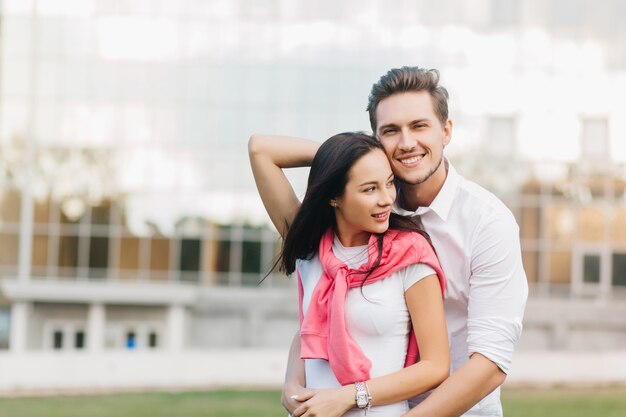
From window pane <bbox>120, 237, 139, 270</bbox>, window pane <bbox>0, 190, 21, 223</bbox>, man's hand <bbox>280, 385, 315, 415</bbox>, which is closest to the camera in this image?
man's hand <bbox>280, 385, 315, 415</bbox>

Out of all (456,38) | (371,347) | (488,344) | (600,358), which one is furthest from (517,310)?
(456,38)

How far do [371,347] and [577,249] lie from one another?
3143 cm

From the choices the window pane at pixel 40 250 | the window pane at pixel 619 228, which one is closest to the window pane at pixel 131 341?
the window pane at pixel 40 250

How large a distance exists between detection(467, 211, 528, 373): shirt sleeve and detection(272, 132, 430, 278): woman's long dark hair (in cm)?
20

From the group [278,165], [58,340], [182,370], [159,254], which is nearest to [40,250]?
[58,340]

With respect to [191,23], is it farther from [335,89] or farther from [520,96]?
[520,96]

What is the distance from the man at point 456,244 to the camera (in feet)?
11.1

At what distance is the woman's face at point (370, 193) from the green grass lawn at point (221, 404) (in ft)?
44.2

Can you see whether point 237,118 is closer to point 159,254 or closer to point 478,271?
point 159,254

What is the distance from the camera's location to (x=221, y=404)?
60.7 ft

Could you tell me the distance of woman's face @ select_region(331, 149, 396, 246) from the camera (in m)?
3.38

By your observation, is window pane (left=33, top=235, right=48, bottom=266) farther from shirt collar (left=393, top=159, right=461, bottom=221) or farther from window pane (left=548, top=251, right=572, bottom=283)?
shirt collar (left=393, top=159, right=461, bottom=221)

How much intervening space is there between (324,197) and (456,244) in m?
0.46

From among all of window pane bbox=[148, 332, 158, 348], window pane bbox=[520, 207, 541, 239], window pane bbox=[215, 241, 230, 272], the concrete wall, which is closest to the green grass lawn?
the concrete wall
